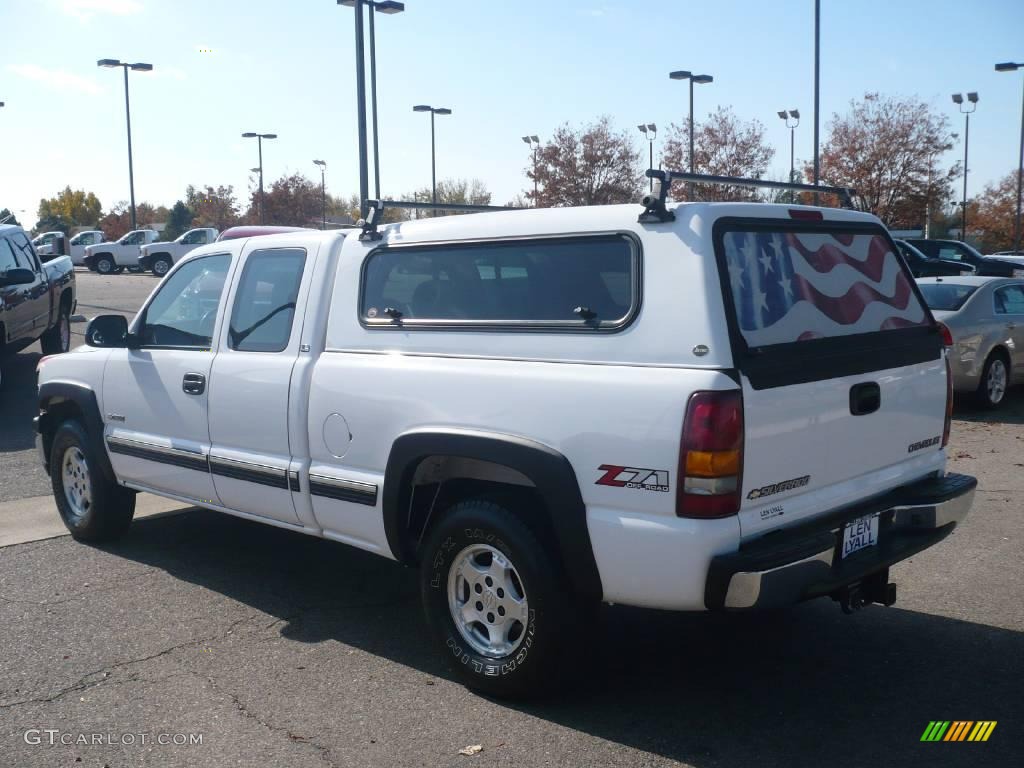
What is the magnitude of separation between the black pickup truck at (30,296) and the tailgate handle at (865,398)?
419 inches

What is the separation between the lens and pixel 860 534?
4.12 meters

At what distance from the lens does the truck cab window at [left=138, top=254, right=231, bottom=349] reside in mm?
5652

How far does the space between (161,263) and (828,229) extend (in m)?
40.2

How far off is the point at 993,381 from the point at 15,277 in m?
11.2

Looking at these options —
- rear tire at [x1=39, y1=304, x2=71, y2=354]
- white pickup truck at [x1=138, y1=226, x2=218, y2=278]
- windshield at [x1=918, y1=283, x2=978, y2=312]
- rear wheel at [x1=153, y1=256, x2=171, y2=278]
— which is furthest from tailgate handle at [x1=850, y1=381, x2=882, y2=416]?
rear wheel at [x1=153, y1=256, x2=171, y2=278]

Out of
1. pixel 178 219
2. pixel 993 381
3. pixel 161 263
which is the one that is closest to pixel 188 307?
pixel 993 381

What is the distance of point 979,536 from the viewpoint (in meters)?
6.45

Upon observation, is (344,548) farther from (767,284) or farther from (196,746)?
(767,284)

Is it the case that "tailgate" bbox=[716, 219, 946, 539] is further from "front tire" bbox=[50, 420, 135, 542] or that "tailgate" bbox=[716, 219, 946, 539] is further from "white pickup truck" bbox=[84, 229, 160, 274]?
"white pickup truck" bbox=[84, 229, 160, 274]

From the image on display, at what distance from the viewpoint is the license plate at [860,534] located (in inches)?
159

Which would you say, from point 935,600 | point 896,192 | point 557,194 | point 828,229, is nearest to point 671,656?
point 935,600

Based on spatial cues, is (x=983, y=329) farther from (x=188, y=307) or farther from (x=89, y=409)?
(x=89, y=409)

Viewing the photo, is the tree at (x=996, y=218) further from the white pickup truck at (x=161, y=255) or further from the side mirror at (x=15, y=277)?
the side mirror at (x=15, y=277)

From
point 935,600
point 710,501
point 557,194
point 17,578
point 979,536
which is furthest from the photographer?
point 557,194
